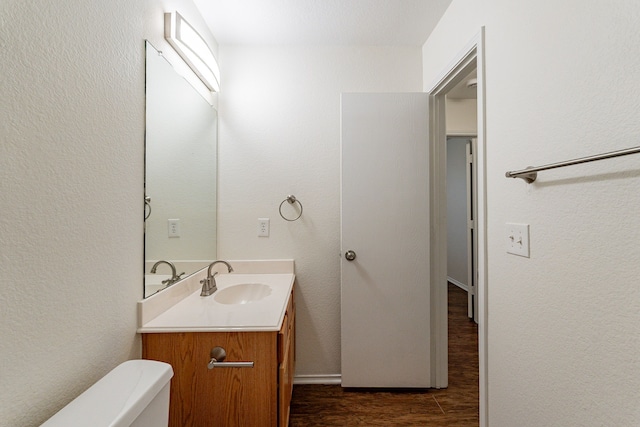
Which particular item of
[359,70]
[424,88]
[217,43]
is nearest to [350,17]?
[359,70]

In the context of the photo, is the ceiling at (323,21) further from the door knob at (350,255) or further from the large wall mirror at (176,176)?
the door knob at (350,255)

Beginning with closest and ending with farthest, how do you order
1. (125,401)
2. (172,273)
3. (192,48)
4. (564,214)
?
(125,401), (564,214), (172,273), (192,48)

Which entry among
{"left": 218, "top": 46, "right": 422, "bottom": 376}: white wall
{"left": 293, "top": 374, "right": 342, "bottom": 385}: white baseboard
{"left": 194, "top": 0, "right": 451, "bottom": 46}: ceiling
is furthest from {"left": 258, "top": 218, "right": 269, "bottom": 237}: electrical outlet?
{"left": 194, "top": 0, "right": 451, "bottom": 46}: ceiling

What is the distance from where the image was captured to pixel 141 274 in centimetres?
107

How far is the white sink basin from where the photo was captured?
5.08ft

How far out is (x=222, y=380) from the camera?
1.02 meters

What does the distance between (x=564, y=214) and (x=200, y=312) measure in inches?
56.6

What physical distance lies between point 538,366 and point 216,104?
2.23 meters

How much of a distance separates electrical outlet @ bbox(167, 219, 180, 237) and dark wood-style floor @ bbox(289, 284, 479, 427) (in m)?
1.28

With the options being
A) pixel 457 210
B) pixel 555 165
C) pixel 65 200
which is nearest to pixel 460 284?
pixel 457 210

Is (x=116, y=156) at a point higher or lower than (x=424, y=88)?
lower

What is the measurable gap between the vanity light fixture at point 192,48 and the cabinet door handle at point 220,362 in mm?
1456

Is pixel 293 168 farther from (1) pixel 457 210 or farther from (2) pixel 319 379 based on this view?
(1) pixel 457 210

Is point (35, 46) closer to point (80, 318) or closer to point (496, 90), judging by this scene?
point (80, 318)
